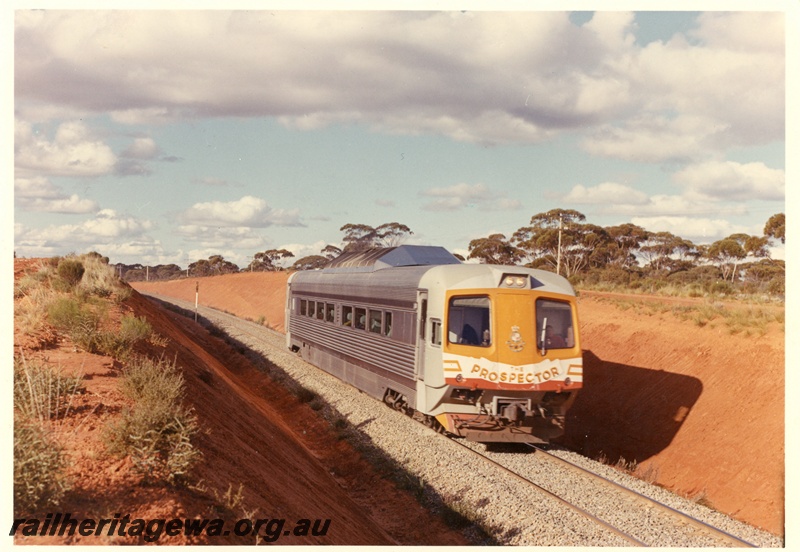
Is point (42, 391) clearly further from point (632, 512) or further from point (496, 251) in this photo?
point (496, 251)

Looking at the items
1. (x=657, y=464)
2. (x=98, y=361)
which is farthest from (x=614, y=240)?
(x=98, y=361)

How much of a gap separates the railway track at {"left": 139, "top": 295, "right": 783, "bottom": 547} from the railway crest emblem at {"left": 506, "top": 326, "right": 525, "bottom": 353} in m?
2.09

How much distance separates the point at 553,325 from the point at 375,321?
4784mm

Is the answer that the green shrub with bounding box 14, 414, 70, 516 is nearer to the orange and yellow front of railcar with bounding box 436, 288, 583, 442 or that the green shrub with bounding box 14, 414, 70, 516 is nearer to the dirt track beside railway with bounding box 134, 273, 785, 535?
the orange and yellow front of railcar with bounding box 436, 288, 583, 442

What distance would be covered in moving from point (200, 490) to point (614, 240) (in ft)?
179

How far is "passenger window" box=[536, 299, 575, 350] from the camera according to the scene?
11.3m

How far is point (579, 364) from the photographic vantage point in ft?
37.7

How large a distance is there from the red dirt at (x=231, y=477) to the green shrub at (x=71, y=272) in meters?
6.12

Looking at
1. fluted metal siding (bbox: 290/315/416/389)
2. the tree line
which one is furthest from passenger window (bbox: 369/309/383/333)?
the tree line

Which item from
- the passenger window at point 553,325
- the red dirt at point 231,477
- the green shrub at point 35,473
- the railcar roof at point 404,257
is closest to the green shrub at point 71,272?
the red dirt at point 231,477

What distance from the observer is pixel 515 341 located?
36.1 ft

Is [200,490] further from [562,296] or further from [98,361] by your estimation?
[562,296]

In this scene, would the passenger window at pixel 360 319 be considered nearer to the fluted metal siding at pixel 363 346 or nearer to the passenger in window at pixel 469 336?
the fluted metal siding at pixel 363 346

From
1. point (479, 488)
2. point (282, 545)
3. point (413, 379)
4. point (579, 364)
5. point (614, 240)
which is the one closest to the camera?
point (282, 545)
